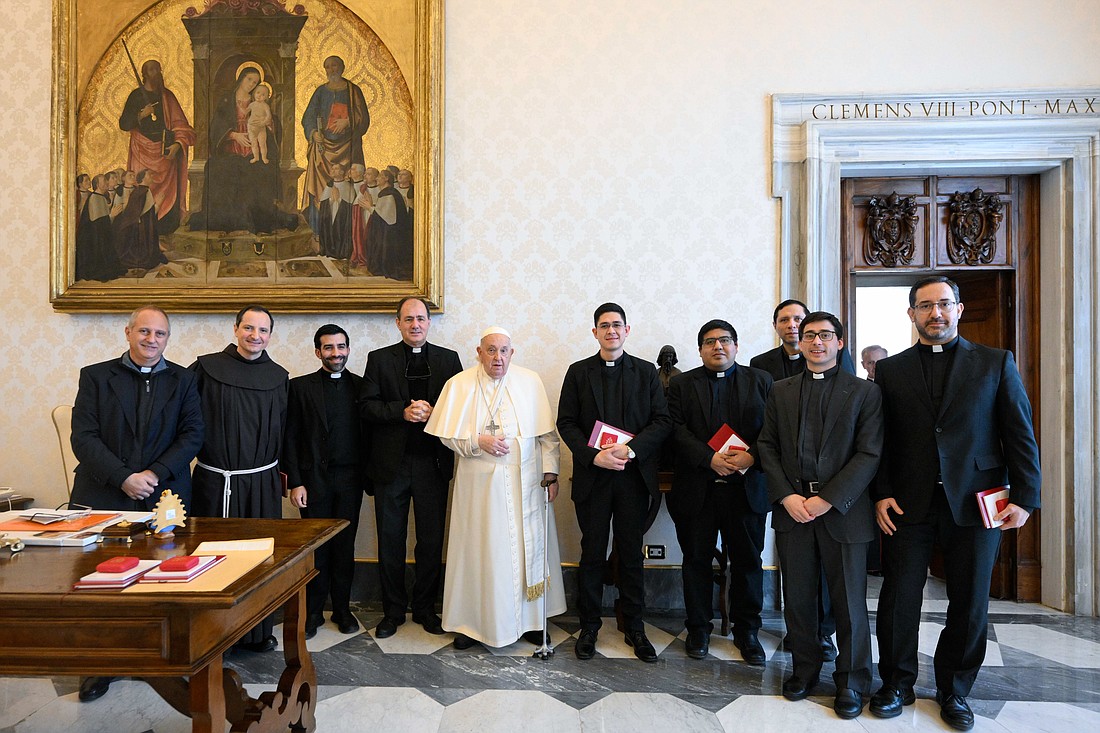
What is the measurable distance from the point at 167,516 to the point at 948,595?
367 centimetres

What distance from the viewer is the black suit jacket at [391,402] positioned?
14.2ft

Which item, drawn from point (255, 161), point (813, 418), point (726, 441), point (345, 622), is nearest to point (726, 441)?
point (726, 441)

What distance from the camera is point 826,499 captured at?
325 centimetres

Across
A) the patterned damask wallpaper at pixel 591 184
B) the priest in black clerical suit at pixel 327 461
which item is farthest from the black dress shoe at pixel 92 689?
the patterned damask wallpaper at pixel 591 184

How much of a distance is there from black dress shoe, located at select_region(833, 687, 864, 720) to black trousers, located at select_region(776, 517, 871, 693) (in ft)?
0.11

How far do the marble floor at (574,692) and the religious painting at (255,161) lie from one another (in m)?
2.65

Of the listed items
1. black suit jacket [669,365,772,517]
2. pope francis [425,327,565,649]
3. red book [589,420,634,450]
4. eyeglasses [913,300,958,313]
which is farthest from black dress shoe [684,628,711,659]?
eyeglasses [913,300,958,313]

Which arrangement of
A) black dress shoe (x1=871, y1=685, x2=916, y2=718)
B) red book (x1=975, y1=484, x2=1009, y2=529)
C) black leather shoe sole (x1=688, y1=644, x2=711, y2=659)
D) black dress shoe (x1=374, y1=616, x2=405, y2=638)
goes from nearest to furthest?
red book (x1=975, y1=484, x2=1009, y2=529)
black dress shoe (x1=871, y1=685, x2=916, y2=718)
black leather shoe sole (x1=688, y1=644, x2=711, y2=659)
black dress shoe (x1=374, y1=616, x2=405, y2=638)

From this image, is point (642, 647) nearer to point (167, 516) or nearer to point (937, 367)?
point (937, 367)

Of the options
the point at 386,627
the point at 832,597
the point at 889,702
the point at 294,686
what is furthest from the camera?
the point at 386,627

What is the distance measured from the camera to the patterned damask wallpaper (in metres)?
5.00

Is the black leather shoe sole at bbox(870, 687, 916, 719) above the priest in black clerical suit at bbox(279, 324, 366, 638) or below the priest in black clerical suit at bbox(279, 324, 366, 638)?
below

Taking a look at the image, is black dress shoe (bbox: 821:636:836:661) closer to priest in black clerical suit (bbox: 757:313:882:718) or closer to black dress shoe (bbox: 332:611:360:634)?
priest in black clerical suit (bbox: 757:313:882:718)

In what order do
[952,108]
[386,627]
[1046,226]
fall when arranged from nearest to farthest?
[386,627] → [952,108] → [1046,226]
